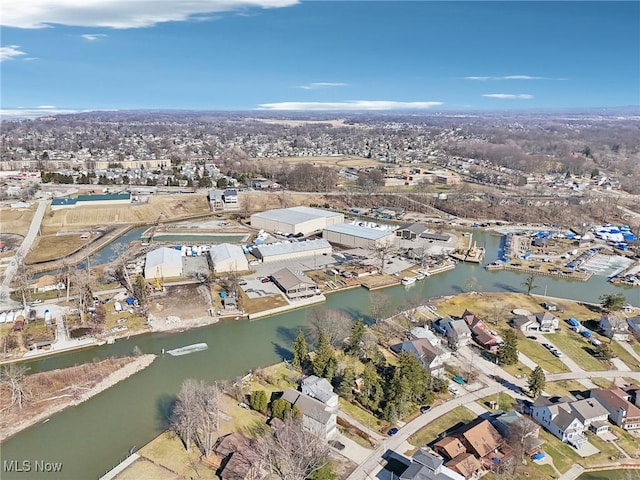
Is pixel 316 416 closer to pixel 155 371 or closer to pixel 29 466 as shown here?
pixel 155 371

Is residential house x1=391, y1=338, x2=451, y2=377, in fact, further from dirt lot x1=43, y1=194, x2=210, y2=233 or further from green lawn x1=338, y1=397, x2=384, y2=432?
dirt lot x1=43, y1=194, x2=210, y2=233

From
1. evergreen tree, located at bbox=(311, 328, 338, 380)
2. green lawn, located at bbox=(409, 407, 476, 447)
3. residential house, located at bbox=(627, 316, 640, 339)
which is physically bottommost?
green lawn, located at bbox=(409, 407, 476, 447)

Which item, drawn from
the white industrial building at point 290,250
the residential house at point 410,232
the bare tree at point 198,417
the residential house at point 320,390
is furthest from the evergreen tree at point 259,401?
the residential house at point 410,232

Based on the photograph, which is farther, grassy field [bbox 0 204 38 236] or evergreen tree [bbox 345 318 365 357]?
grassy field [bbox 0 204 38 236]

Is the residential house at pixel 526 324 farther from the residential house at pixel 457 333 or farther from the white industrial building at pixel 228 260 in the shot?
the white industrial building at pixel 228 260

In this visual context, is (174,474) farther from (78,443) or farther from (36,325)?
(36,325)

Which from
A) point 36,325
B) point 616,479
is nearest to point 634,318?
point 616,479

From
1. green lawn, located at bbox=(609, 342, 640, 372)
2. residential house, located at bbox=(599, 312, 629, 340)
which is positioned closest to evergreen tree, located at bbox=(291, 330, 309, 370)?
green lawn, located at bbox=(609, 342, 640, 372)
